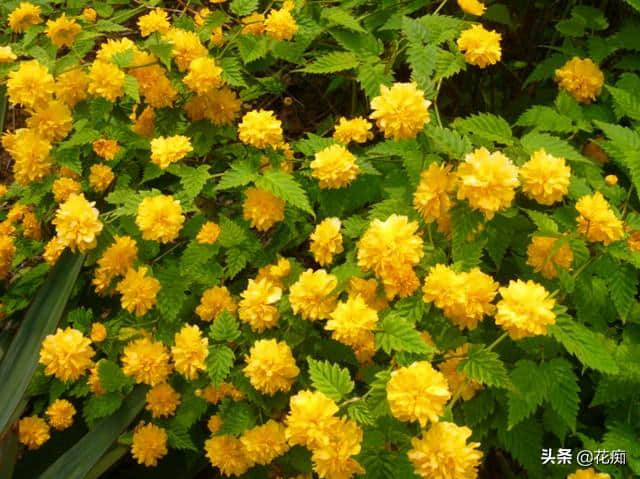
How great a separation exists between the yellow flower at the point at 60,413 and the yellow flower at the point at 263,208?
2.45 feet

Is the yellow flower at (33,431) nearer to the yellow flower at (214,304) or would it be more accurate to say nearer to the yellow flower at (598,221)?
the yellow flower at (214,304)

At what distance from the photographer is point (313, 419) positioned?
101 centimetres

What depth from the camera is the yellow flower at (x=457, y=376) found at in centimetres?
117

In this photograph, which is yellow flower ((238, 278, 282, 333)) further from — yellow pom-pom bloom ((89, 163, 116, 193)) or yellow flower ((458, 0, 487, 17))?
yellow flower ((458, 0, 487, 17))

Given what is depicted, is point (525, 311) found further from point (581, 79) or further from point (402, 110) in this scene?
point (581, 79)

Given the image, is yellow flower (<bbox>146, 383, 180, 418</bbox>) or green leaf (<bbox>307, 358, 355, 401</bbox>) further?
yellow flower (<bbox>146, 383, 180, 418</bbox>)

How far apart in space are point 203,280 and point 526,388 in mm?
738

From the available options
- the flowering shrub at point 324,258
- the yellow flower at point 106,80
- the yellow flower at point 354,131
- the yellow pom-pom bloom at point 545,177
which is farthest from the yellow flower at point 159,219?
the yellow pom-pom bloom at point 545,177

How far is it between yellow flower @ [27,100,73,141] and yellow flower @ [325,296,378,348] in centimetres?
94

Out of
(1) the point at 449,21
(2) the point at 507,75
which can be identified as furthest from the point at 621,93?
(2) the point at 507,75

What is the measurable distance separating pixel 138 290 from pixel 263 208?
1.11 ft

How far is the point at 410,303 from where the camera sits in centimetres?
117

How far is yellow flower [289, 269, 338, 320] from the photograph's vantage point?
1169 mm

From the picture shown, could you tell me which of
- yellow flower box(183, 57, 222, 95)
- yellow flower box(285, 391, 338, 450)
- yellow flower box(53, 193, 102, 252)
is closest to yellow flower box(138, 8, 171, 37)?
yellow flower box(183, 57, 222, 95)
